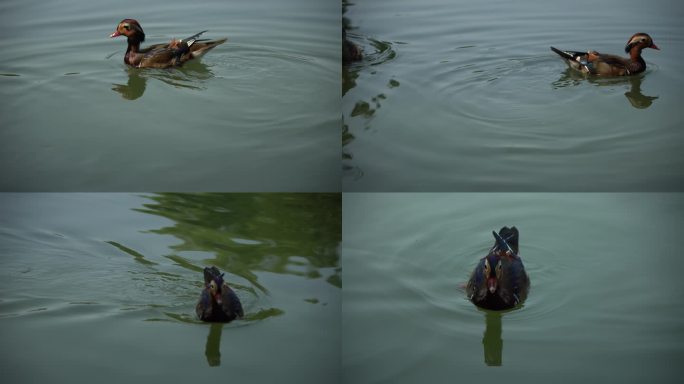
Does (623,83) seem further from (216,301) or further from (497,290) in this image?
(216,301)

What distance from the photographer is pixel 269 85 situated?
139 inches

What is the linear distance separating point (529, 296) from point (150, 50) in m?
1.80

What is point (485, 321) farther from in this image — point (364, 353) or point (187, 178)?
point (187, 178)

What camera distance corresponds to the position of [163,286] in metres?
3.41

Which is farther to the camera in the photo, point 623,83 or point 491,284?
point 623,83

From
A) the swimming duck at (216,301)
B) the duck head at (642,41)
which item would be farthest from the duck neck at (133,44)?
the duck head at (642,41)

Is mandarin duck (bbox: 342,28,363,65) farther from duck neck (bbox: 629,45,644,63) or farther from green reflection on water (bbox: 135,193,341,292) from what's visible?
duck neck (bbox: 629,45,644,63)

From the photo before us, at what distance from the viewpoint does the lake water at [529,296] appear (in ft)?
10.8

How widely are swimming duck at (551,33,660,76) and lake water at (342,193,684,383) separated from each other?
504mm

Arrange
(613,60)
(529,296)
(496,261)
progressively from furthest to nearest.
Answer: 1. (613,60)
2. (529,296)
3. (496,261)

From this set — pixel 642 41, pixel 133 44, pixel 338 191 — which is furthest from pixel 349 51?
pixel 642 41

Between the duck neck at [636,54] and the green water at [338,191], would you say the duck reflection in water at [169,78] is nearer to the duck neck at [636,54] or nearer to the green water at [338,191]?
the green water at [338,191]

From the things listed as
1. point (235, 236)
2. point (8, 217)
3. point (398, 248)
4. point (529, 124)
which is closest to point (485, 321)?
point (398, 248)

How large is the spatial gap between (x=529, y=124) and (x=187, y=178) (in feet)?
4.55
